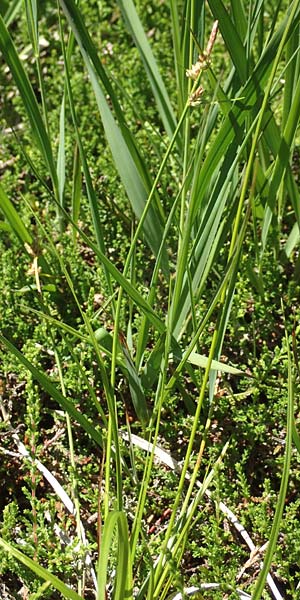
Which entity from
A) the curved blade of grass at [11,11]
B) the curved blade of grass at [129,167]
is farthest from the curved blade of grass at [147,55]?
the curved blade of grass at [11,11]

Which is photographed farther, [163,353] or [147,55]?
[147,55]

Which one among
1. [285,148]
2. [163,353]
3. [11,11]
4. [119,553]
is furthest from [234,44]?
[11,11]

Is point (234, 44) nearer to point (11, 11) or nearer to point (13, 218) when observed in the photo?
point (13, 218)

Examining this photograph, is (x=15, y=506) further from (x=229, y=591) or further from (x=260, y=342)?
(x=260, y=342)

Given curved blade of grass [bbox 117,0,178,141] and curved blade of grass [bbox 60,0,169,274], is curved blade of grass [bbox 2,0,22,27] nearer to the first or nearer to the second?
curved blade of grass [bbox 117,0,178,141]

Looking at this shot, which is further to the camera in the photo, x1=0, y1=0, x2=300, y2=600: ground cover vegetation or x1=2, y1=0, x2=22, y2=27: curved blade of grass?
x1=2, y1=0, x2=22, y2=27: curved blade of grass

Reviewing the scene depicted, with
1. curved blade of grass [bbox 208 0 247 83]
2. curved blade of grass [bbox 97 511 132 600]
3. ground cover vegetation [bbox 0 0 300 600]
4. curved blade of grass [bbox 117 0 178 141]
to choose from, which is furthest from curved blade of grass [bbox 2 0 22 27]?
curved blade of grass [bbox 97 511 132 600]

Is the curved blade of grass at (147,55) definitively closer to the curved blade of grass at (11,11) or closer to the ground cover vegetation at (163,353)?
the ground cover vegetation at (163,353)
